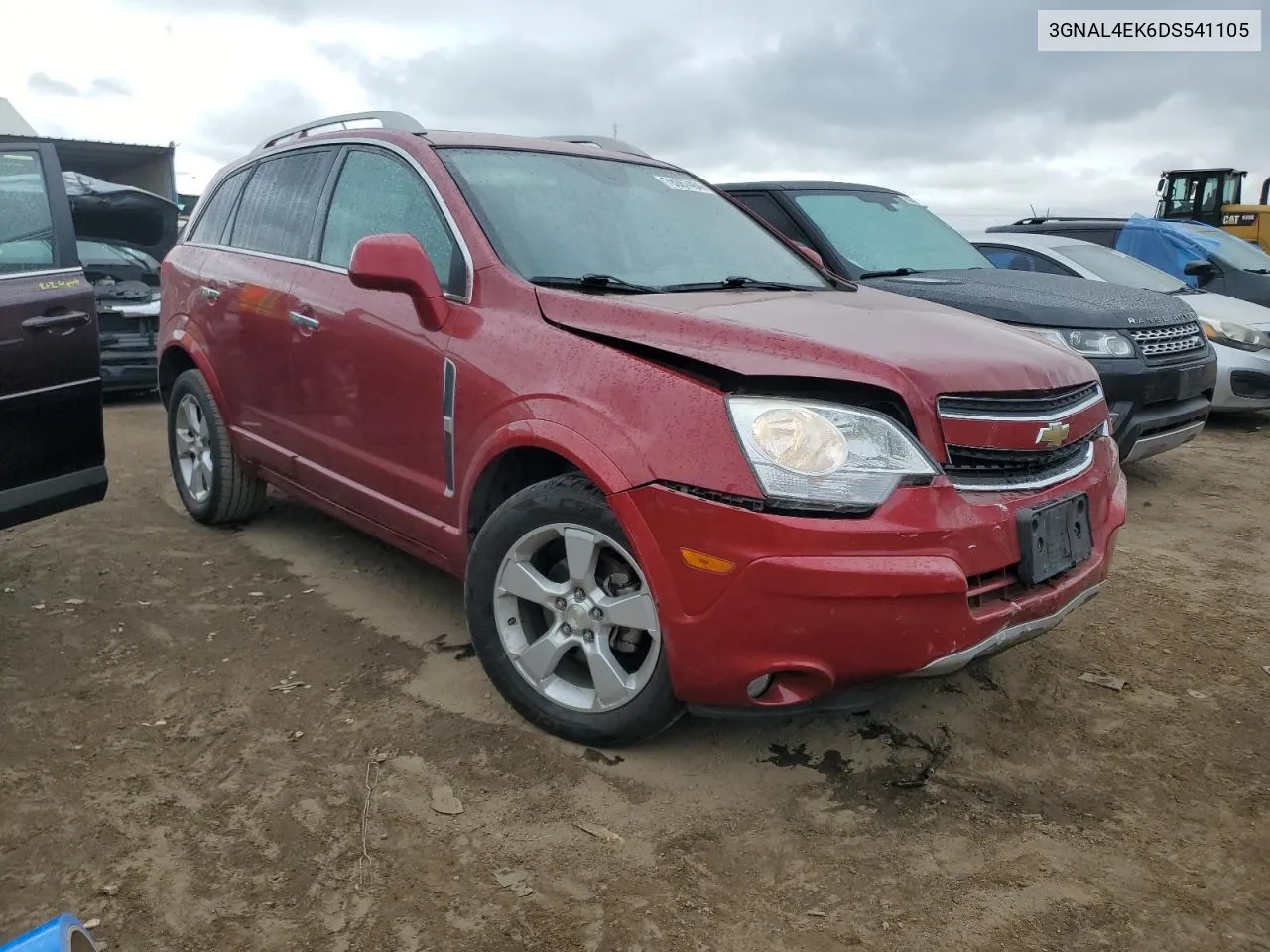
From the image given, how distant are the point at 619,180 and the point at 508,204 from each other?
1.81ft

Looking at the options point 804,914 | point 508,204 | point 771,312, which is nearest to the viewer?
point 804,914

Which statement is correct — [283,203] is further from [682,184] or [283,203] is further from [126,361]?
[126,361]

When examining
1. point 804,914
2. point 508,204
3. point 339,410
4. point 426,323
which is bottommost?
point 804,914

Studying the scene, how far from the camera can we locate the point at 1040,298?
5.25 m

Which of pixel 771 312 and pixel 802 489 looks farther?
pixel 771 312

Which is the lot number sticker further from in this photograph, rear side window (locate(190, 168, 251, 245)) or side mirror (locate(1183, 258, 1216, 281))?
side mirror (locate(1183, 258, 1216, 281))

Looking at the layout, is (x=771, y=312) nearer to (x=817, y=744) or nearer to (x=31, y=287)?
(x=817, y=744)

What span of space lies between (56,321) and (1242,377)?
737cm

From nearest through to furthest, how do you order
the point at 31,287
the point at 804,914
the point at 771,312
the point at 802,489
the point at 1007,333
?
the point at 804,914 → the point at 802,489 → the point at 771,312 → the point at 1007,333 → the point at 31,287

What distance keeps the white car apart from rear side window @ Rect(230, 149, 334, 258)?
488 cm

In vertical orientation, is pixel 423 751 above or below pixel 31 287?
below

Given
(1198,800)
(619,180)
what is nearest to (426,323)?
(619,180)

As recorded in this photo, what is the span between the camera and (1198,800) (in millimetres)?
2602

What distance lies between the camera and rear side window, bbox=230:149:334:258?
394 centimetres
